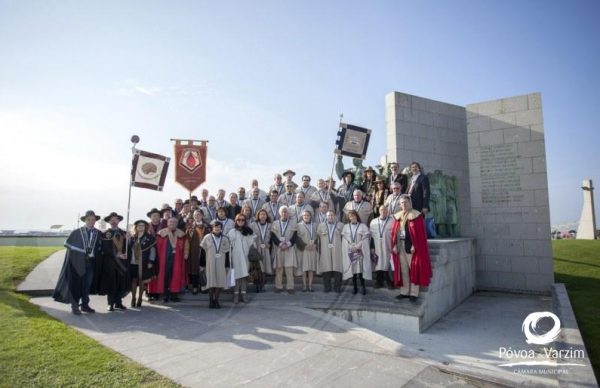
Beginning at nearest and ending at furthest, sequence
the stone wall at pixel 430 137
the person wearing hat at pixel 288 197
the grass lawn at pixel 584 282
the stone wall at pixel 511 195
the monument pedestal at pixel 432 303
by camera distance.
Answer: the grass lawn at pixel 584 282
the monument pedestal at pixel 432 303
the person wearing hat at pixel 288 197
the stone wall at pixel 511 195
the stone wall at pixel 430 137

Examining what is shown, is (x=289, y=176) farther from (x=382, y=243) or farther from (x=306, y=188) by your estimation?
(x=382, y=243)

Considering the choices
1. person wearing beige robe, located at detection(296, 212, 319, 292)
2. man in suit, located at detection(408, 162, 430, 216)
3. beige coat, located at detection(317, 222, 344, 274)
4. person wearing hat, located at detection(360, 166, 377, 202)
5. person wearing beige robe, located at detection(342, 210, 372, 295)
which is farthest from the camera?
person wearing hat, located at detection(360, 166, 377, 202)

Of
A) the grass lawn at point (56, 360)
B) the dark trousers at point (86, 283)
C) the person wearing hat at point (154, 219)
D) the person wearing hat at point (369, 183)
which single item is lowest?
the grass lawn at point (56, 360)

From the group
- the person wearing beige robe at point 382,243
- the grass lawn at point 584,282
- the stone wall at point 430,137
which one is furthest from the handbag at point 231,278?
the stone wall at point 430,137

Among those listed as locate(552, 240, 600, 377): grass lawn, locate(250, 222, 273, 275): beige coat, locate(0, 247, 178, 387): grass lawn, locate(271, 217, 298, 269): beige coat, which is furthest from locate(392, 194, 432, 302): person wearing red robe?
locate(0, 247, 178, 387): grass lawn

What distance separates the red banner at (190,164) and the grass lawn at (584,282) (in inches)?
386

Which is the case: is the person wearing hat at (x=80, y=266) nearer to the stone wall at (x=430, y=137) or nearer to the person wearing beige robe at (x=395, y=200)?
the person wearing beige robe at (x=395, y=200)

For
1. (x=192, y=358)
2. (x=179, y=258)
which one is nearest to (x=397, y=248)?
(x=192, y=358)

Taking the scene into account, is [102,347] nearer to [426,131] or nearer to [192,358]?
[192,358]

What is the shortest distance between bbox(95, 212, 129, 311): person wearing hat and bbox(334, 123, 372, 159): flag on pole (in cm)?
611

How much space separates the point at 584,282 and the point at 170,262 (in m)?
11.6

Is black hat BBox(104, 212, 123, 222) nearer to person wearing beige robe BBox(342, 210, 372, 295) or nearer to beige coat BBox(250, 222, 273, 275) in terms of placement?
beige coat BBox(250, 222, 273, 275)

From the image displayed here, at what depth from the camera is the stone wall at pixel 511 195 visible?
10.9 m

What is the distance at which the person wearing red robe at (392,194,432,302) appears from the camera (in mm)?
7125
